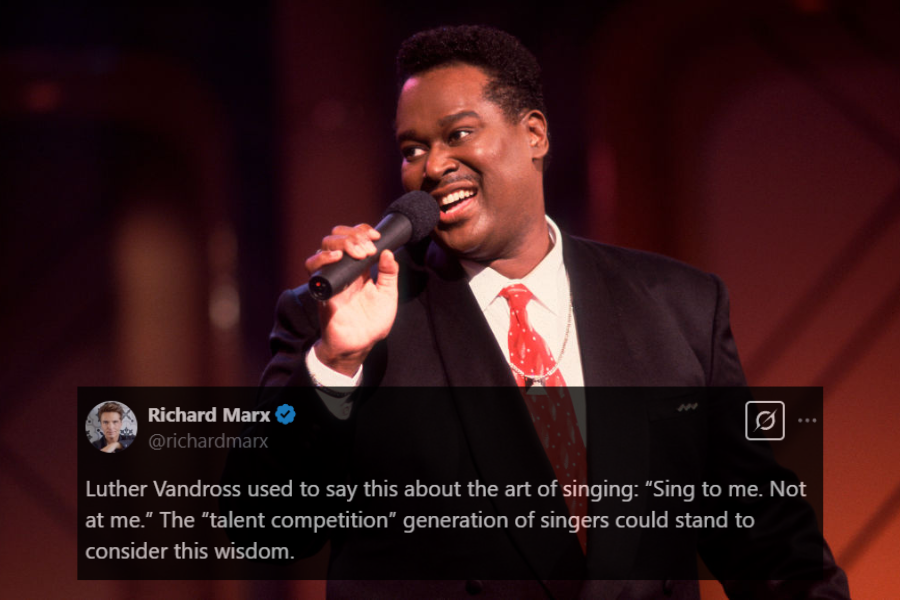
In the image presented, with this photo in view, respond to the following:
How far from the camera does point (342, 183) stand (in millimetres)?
2322

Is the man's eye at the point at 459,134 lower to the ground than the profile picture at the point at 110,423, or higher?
higher

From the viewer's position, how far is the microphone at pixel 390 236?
1006 mm

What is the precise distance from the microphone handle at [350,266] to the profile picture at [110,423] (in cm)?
98

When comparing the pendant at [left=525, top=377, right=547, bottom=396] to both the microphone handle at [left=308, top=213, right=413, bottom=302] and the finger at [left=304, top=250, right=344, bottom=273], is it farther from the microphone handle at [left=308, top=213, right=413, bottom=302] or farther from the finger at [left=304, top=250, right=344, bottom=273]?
the finger at [left=304, top=250, right=344, bottom=273]

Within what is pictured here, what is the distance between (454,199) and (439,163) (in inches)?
3.3

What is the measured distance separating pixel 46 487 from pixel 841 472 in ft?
8.43

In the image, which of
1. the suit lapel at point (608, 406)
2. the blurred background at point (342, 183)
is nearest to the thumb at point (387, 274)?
the suit lapel at point (608, 406)

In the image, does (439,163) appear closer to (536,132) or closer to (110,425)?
(536,132)

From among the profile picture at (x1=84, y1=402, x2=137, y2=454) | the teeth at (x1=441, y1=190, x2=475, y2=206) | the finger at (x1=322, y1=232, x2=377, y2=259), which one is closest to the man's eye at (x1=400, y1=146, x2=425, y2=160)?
the teeth at (x1=441, y1=190, x2=475, y2=206)

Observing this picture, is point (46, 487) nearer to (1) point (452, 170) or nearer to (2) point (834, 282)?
(1) point (452, 170)

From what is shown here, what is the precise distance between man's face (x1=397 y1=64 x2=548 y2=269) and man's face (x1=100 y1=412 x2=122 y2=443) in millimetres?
931

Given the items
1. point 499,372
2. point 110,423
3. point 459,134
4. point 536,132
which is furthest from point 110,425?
point 536,132

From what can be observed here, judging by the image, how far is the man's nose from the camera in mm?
1448

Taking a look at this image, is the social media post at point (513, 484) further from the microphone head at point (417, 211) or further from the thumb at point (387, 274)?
the microphone head at point (417, 211)
